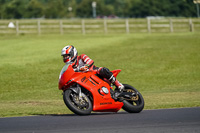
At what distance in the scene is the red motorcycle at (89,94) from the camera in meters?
9.56

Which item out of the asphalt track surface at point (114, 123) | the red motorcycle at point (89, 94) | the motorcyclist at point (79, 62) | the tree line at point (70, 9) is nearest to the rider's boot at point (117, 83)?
the motorcyclist at point (79, 62)

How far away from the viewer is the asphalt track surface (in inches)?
302

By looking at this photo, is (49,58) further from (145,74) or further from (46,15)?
(46,15)

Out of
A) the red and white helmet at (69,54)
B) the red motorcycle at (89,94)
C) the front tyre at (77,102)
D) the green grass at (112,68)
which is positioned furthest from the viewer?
the green grass at (112,68)

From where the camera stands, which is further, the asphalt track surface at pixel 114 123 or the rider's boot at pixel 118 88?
the rider's boot at pixel 118 88

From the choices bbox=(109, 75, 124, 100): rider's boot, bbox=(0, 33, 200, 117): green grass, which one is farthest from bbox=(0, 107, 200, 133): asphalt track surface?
bbox=(0, 33, 200, 117): green grass

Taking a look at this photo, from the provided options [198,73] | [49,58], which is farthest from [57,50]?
[198,73]

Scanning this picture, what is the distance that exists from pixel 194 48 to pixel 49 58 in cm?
953

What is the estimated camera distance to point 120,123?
8.41 m

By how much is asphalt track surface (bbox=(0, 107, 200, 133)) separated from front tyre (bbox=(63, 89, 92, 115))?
0.58ft

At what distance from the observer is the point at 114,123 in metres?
8.42

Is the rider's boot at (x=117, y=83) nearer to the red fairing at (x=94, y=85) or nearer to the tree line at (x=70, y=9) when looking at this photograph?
the red fairing at (x=94, y=85)

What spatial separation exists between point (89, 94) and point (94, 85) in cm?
23

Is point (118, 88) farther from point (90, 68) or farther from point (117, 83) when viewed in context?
point (90, 68)
